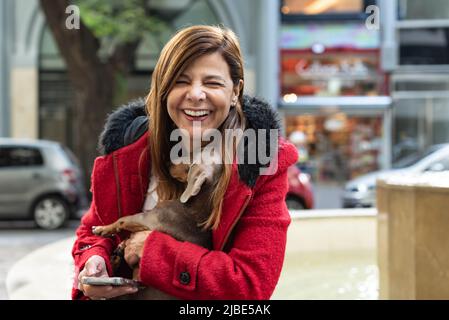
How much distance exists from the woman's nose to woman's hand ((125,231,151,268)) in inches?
12.5

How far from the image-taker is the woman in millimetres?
1832

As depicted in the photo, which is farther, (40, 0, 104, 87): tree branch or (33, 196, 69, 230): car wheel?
(40, 0, 104, 87): tree branch

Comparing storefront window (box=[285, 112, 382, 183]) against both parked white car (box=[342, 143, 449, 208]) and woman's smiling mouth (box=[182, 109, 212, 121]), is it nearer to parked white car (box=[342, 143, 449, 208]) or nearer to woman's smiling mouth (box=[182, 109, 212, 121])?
parked white car (box=[342, 143, 449, 208])

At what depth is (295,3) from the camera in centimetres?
2030

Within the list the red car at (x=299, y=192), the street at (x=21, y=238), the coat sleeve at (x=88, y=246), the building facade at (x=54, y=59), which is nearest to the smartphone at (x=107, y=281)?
the coat sleeve at (x=88, y=246)

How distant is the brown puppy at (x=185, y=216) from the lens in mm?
1839

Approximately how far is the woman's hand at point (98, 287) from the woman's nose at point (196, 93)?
0.43m

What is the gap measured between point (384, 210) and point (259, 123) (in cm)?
311

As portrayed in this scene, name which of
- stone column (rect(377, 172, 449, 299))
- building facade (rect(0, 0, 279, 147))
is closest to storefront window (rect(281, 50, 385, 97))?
building facade (rect(0, 0, 279, 147))

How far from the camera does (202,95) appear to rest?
1.85 m

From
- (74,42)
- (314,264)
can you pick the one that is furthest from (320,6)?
(314,264)

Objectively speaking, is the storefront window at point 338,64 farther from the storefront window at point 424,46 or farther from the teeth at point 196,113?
the teeth at point 196,113

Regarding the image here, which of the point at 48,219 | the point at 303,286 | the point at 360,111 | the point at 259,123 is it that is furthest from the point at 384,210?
the point at 360,111

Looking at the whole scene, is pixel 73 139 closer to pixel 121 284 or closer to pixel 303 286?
pixel 303 286
